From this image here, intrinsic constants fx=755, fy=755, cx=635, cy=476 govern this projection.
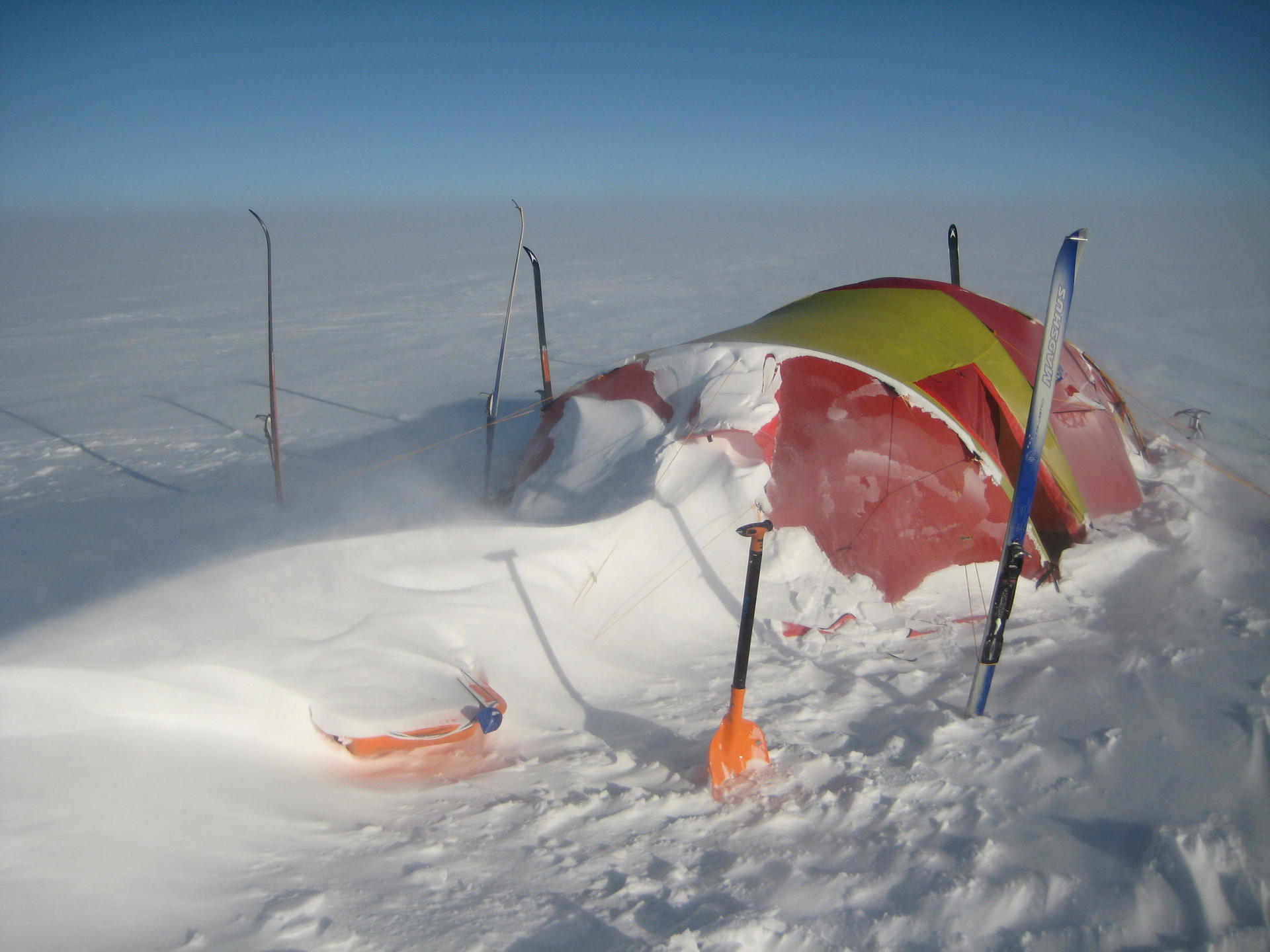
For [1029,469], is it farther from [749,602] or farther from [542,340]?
[542,340]

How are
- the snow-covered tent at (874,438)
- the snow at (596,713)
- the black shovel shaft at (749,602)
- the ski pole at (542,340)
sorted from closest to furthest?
1. the snow at (596,713)
2. the black shovel shaft at (749,602)
3. the snow-covered tent at (874,438)
4. the ski pole at (542,340)

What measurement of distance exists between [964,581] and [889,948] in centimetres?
245

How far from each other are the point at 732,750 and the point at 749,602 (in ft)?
1.62

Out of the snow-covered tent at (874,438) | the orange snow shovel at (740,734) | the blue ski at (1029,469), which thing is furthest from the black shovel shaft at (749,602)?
the snow-covered tent at (874,438)

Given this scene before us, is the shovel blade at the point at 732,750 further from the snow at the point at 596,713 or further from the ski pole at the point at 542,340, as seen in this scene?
the ski pole at the point at 542,340

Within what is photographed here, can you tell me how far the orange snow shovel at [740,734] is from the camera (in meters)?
2.41

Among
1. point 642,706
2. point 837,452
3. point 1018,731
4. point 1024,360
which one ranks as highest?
point 1024,360

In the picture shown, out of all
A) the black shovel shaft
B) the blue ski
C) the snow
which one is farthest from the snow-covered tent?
the black shovel shaft

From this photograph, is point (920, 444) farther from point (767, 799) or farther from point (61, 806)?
point (61, 806)

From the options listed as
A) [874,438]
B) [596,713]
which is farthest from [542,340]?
[596,713]

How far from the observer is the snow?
1826 mm

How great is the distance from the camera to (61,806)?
1.95 meters

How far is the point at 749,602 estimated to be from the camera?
2.43 meters

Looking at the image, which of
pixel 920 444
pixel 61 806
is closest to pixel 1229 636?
pixel 920 444
